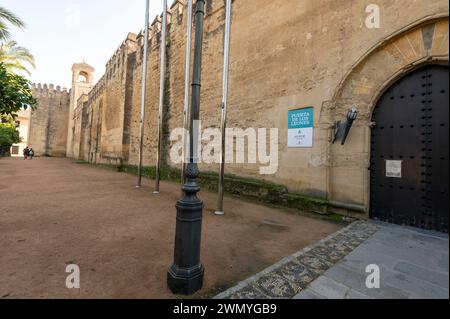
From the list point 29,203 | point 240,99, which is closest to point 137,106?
point 240,99

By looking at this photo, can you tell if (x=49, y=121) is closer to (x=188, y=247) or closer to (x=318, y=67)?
(x=318, y=67)

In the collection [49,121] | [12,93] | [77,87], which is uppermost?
[77,87]

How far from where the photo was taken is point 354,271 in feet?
7.45

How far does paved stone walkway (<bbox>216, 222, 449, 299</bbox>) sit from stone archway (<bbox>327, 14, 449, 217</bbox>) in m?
1.41

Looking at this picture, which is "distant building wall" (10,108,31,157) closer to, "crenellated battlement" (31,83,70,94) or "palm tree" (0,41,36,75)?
"crenellated battlement" (31,83,70,94)

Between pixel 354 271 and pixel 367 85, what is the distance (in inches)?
146

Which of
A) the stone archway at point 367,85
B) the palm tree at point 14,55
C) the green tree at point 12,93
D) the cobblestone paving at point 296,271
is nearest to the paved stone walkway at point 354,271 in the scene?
the cobblestone paving at point 296,271

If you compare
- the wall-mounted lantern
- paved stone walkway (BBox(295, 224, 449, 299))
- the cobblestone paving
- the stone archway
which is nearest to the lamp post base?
the cobblestone paving

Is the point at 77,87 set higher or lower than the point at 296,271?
higher

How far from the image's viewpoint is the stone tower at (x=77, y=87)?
104 feet

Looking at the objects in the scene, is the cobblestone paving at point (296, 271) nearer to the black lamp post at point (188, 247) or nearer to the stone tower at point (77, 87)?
the black lamp post at point (188, 247)

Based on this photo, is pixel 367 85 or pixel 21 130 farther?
pixel 21 130

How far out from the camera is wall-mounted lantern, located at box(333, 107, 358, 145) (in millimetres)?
4282

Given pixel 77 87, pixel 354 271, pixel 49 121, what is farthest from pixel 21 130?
pixel 354 271
